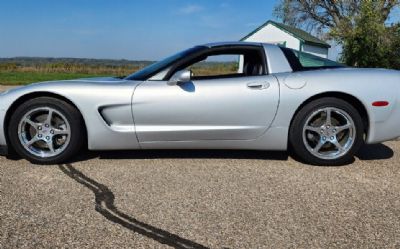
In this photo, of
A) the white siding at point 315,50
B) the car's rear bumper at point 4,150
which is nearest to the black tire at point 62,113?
the car's rear bumper at point 4,150

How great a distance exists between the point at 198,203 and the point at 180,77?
52.6 inches

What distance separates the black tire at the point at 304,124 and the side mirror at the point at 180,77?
1.16 meters

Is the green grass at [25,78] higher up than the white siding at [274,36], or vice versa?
the white siding at [274,36]

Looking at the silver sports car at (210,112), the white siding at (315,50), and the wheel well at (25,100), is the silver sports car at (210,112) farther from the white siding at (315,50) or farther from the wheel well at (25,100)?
the white siding at (315,50)

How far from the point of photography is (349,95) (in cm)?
398

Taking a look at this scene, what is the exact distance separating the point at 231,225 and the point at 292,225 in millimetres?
402

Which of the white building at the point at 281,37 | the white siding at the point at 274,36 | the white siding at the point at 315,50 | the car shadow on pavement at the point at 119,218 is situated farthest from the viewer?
the white siding at the point at 315,50

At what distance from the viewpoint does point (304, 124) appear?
3973 millimetres

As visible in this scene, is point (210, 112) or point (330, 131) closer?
point (210, 112)

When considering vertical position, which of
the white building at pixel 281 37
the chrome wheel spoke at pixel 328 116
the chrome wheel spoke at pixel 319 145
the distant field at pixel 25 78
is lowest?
the distant field at pixel 25 78

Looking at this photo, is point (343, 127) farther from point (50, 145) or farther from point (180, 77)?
point (50, 145)

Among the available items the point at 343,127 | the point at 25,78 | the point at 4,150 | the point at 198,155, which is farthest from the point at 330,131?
the point at 25,78

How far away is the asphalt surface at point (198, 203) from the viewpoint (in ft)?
7.88

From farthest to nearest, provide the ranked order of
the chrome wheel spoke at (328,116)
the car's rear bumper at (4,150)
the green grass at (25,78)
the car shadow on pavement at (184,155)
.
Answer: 1. the green grass at (25,78)
2. the car shadow on pavement at (184,155)
3. the car's rear bumper at (4,150)
4. the chrome wheel spoke at (328,116)
